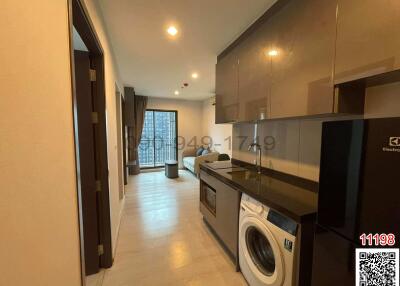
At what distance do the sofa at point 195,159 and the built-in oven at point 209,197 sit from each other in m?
1.58

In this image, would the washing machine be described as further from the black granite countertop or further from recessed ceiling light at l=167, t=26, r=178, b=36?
recessed ceiling light at l=167, t=26, r=178, b=36

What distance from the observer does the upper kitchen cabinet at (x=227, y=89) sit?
2.30m

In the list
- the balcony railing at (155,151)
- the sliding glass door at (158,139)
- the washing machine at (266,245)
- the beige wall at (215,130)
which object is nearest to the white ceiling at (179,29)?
the washing machine at (266,245)

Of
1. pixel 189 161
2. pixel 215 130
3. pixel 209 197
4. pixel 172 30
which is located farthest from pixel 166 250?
pixel 215 130

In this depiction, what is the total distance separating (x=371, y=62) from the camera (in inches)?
37.9

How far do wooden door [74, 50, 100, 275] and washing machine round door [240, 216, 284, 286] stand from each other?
4.77ft

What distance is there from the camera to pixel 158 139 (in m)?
6.59

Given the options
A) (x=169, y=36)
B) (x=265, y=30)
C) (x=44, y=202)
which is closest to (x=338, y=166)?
(x=44, y=202)

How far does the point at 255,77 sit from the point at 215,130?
4037 millimetres

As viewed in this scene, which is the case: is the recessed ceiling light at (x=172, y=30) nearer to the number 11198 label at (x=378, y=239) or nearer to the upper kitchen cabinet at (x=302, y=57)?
the upper kitchen cabinet at (x=302, y=57)

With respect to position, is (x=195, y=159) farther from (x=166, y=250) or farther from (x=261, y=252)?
(x=261, y=252)

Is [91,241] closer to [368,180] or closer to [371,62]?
[368,180]

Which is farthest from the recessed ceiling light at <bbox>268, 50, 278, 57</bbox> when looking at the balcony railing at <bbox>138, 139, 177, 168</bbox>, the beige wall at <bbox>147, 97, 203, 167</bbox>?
the balcony railing at <bbox>138, 139, 177, 168</bbox>

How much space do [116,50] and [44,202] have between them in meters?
2.53
